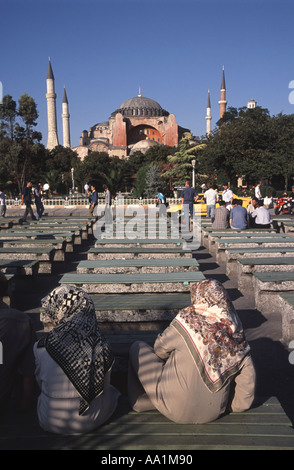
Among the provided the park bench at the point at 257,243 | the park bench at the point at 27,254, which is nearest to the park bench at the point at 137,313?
the park bench at the point at 27,254

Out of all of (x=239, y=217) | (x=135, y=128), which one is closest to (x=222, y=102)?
(x=135, y=128)

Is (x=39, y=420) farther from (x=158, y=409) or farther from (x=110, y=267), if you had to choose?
(x=110, y=267)

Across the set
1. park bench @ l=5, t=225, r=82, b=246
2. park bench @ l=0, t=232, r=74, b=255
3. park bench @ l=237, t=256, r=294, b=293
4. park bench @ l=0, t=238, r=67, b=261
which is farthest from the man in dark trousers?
park bench @ l=237, t=256, r=294, b=293

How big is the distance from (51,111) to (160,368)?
229 ft

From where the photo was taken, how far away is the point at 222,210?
10.8m

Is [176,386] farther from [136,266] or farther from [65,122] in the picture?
[65,122]

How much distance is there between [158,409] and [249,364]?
0.68 meters

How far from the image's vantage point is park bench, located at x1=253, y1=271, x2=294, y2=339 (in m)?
5.70

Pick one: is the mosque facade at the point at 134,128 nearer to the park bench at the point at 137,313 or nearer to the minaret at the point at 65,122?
the minaret at the point at 65,122

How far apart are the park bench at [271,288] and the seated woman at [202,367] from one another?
3257 mm

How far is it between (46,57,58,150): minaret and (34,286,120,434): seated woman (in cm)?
6887

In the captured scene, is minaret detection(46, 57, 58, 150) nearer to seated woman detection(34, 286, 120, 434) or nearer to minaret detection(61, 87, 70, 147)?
minaret detection(61, 87, 70, 147)

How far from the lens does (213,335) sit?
248 centimetres
